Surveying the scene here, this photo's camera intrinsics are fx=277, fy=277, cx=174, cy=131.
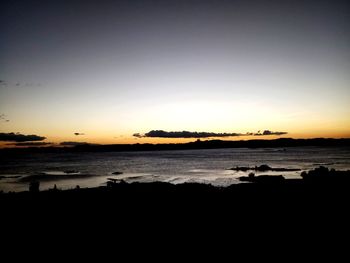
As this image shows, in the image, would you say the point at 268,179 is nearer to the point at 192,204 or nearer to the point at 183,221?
the point at 192,204

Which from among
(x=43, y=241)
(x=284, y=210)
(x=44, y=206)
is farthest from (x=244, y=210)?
(x=44, y=206)

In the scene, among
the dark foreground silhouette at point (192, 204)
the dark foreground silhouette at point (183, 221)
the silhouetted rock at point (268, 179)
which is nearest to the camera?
the dark foreground silhouette at point (183, 221)

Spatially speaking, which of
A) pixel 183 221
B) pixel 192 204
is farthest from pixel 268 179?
pixel 183 221

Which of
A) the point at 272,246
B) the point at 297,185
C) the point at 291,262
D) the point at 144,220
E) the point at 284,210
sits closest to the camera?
the point at 291,262

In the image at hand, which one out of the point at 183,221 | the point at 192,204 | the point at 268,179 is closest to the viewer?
the point at 183,221

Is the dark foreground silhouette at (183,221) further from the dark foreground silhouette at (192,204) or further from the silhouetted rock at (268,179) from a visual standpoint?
the silhouetted rock at (268,179)

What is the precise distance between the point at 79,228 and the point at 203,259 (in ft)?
27.0

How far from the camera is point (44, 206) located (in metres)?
22.0

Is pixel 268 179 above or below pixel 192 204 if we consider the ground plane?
below

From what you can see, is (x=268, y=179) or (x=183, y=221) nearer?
(x=183, y=221)

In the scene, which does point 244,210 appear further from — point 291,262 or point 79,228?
point 79,228

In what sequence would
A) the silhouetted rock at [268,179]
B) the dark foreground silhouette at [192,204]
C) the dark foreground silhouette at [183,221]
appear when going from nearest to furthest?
the dark foreground silhouette at [183,221] → the dark foreground silhouette at [192,204] → the silhouetted rock at [268,179]

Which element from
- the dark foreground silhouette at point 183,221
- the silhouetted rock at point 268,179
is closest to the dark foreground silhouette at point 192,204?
the dark foreground silhouette at point 183,221

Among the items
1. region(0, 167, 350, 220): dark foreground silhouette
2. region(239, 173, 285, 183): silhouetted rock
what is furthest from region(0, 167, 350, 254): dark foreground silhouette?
region(239, 173, 285, 183): silhouetted rock
